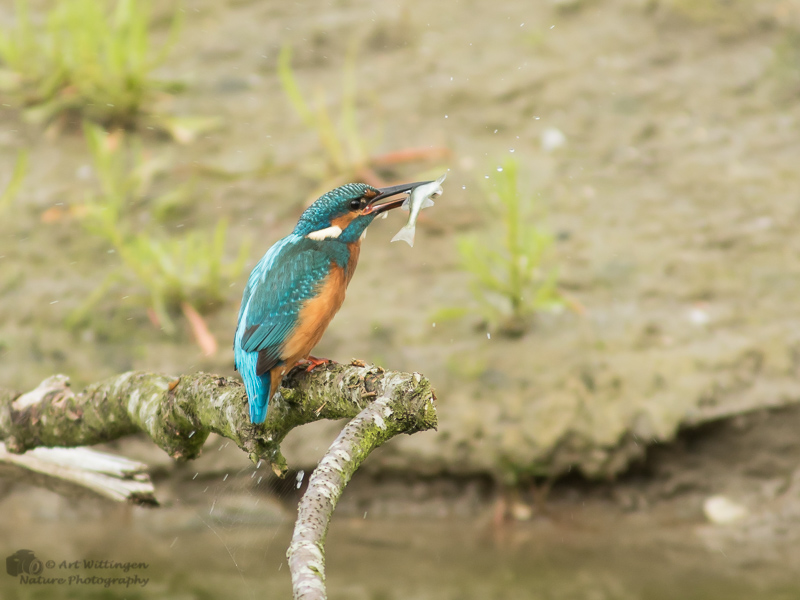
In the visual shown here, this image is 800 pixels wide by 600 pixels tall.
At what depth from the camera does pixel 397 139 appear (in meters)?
4.66

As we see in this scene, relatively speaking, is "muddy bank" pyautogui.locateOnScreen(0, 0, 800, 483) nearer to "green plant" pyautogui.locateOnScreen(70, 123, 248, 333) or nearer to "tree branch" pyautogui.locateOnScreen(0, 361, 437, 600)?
"green plant" pyautogui.locateOnScreen(70, 123, 248, 333)

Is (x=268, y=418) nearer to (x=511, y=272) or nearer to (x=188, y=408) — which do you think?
(x=188, y=408)

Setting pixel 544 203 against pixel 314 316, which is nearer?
pixel 314 316

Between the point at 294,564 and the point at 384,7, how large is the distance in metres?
4.92

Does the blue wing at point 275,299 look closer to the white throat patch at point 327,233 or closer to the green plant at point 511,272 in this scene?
the white throat patch at point 327,233

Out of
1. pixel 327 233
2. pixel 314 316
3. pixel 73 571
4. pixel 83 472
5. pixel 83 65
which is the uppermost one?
pixel 83 65

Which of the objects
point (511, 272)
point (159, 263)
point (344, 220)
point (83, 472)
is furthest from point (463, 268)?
point (83, 472)

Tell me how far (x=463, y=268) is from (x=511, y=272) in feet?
1.11

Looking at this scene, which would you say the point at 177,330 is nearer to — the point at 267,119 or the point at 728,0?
the point at 267,119

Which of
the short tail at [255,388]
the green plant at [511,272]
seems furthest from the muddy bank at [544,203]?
the short tail at [255,388]

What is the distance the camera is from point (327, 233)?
235 cm

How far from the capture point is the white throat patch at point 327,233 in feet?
7.68

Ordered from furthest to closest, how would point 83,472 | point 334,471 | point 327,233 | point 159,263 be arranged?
1. point 159,263
2. point 83,472
3. point 327,233
4. point 334,471

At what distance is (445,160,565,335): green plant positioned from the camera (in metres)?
3.49
